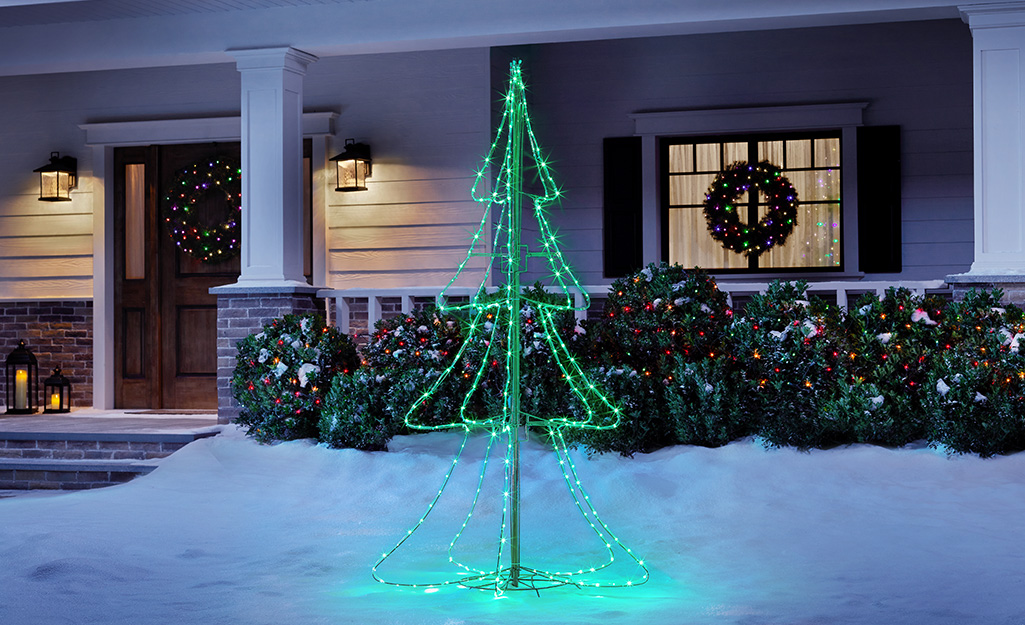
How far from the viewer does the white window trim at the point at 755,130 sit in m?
8.77

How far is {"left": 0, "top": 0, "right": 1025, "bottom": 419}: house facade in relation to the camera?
311 inches

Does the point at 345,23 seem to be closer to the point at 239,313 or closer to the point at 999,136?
the point at 239,313

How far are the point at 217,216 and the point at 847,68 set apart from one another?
5489 millimetres

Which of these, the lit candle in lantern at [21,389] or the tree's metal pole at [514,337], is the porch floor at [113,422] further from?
→ the tree's metal pole at [514,337]

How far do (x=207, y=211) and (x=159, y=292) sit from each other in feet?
2.82

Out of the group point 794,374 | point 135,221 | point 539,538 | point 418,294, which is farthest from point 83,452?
point 794,374

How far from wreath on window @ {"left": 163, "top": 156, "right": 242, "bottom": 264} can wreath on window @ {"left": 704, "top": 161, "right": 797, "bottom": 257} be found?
4.09 m

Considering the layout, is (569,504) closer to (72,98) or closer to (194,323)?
(194,323)

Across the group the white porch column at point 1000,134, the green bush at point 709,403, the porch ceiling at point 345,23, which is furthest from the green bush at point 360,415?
the white porch column at point 1000,134

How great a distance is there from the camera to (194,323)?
377 inches

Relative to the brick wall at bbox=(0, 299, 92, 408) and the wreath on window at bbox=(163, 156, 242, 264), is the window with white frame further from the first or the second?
the brick wall at bbox=(0, 299, 92, 408)

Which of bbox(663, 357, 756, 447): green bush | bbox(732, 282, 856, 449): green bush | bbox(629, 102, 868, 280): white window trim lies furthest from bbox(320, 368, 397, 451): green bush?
bbox(629, 102, 868, 280): white window trim

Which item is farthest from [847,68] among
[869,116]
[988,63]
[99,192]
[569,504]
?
[99,192]

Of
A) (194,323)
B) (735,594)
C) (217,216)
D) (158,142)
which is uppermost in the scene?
(158,142)
